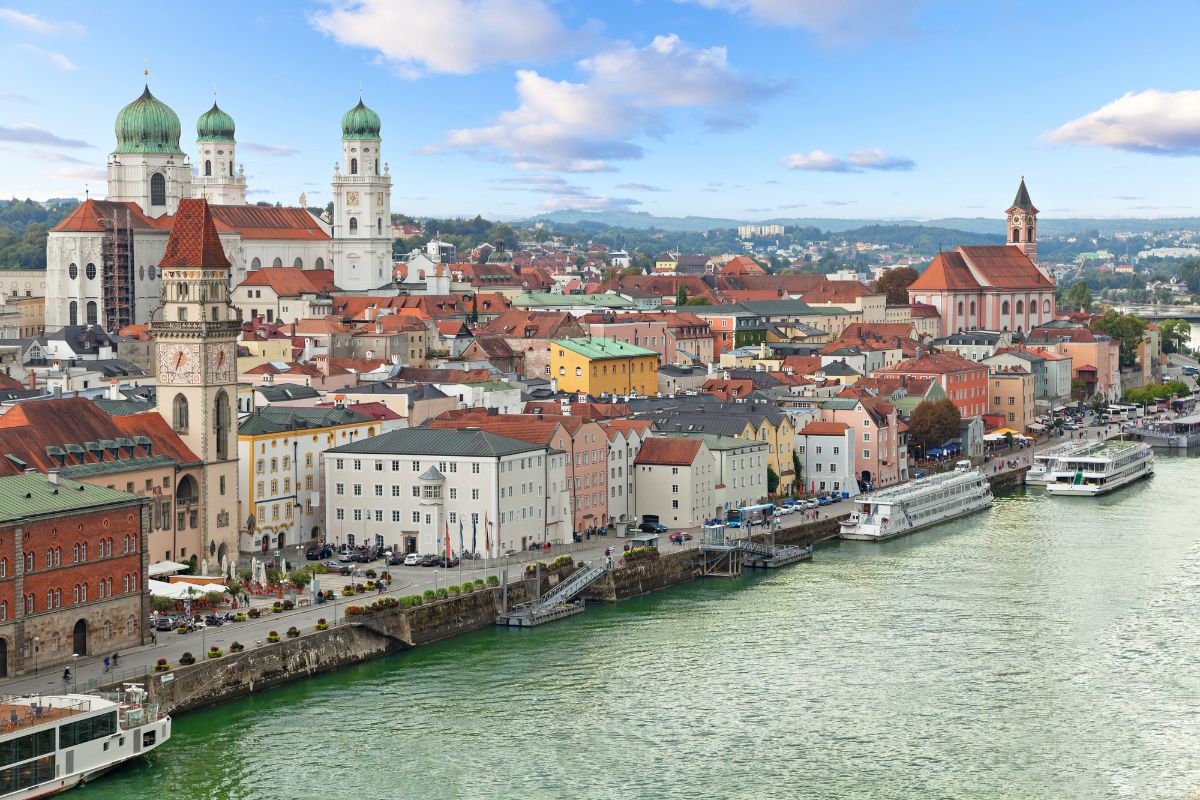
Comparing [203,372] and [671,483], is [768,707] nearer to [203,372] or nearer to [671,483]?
Result: [203,372]

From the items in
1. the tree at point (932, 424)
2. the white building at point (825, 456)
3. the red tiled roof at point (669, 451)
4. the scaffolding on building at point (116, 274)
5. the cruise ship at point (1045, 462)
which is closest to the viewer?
the red tiled roof at point (669, 451)

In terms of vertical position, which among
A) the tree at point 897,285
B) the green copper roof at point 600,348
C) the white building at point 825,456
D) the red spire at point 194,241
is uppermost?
the red spire at point 194,241

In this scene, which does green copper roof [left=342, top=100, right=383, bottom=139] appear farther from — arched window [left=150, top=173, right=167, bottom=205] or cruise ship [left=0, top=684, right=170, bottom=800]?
cruise ship [left=0, top=684, right=170, bottom=800]

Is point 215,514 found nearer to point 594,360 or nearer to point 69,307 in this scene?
point 594,360

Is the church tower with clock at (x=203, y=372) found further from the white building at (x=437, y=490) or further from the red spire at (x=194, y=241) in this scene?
the white building at (x=437, y=490)

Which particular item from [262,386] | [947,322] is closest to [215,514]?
[262,386]

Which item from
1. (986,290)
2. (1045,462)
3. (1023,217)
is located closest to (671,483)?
(1045,462)

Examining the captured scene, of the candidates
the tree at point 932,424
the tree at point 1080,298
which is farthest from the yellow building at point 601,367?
the tree at point 1080,298
